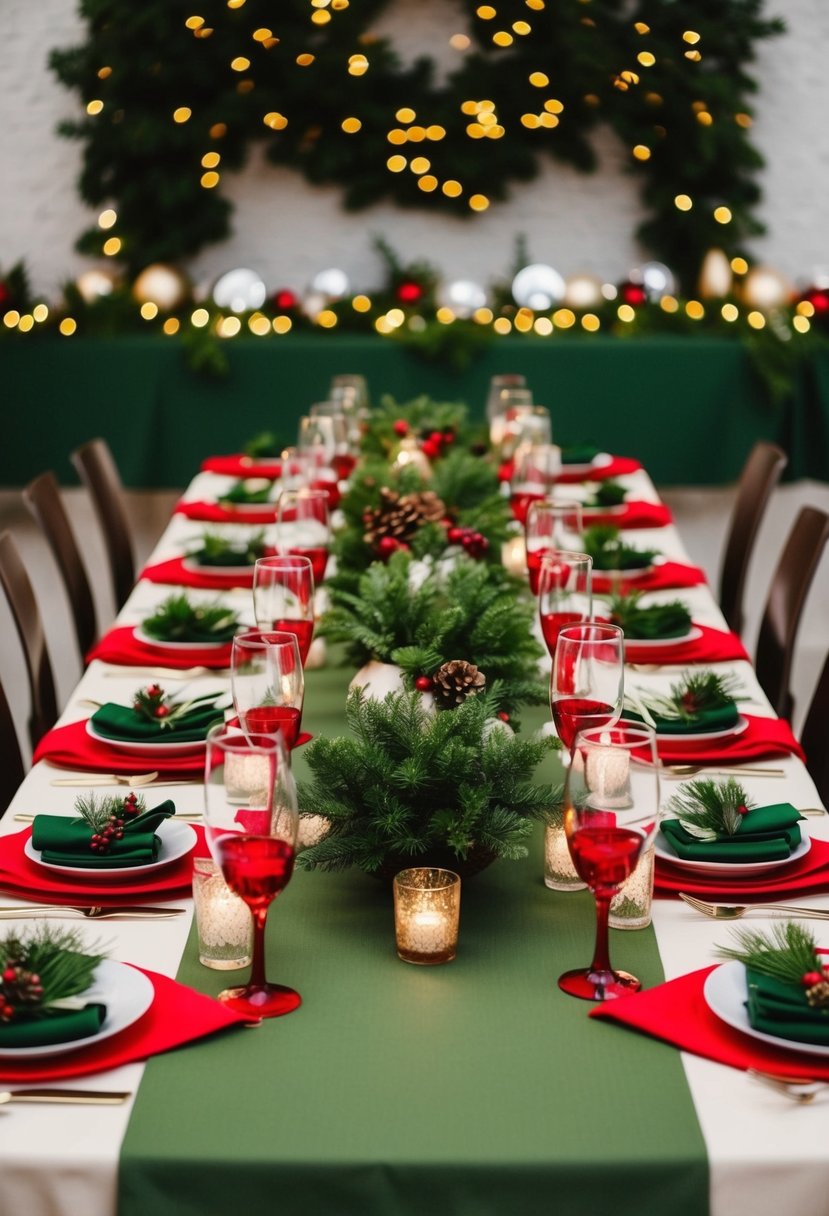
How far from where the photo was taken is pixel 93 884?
4.76 feet

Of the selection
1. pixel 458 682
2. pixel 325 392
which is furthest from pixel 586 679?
pixel 325 392

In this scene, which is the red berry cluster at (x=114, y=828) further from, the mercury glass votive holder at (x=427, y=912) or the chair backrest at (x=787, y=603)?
the chair backrest at (x=787, y=603)

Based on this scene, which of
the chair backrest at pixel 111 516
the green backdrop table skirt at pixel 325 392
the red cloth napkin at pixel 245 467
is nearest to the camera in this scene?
the chair backrest at pixel 111 516

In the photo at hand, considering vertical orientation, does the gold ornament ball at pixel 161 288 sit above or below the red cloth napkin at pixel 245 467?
below

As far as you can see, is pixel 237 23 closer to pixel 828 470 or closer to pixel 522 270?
pixel 522 270

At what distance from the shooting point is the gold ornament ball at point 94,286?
591 centimetres

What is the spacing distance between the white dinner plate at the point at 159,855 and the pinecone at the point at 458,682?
0.32m

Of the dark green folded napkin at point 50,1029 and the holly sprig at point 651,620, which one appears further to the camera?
the holly sprig at point 651,620

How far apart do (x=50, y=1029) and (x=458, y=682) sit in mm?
683

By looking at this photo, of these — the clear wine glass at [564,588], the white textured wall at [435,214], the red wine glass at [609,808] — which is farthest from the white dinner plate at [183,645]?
the white textured wall at [435,214]

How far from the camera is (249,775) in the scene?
119 cm

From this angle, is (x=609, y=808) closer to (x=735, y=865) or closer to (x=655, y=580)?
(x=735, y=865)

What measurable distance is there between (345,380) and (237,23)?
3.05 meters

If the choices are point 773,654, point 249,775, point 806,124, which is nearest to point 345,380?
point 773,654
